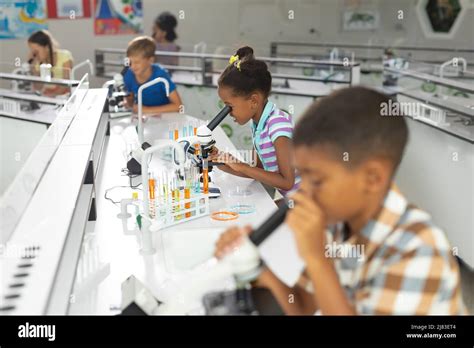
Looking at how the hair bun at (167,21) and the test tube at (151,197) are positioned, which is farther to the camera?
the hair bun at (167,21)

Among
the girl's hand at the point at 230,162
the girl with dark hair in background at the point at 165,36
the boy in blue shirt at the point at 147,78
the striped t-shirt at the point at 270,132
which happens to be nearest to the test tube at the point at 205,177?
the girl's hand at the point at 230,162

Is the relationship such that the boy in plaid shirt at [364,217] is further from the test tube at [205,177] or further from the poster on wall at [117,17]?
the poster on wall at [117,17]

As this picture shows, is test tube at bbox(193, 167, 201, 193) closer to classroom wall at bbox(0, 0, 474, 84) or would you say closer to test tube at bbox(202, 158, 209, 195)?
test tube at bbox(202, 158, 209, 195)

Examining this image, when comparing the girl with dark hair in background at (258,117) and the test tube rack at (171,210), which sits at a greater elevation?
the girl with dark hair in background at (258,117)

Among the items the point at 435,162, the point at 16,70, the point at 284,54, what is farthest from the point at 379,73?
the point at 16,70

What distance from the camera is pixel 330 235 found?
0.90m

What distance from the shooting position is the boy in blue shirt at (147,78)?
3.12 m

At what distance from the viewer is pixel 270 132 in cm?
191

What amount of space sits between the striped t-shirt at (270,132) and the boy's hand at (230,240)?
90 cm

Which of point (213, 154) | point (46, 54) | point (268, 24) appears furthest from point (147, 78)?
point (268, 24)

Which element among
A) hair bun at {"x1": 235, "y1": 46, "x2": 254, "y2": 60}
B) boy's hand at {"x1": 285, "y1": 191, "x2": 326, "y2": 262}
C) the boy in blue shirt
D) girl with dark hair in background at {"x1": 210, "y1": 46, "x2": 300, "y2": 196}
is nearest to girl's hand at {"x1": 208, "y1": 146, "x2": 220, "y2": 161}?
girl with dark hair in background at {"x1": 210, "y1": 46, "x2": 300, "y2": 196}

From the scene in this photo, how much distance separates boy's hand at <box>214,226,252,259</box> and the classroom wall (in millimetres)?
4414

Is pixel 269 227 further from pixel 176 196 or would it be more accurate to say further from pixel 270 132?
pixel 270 132

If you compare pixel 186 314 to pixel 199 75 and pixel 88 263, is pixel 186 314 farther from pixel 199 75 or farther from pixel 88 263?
pixel 199 75
